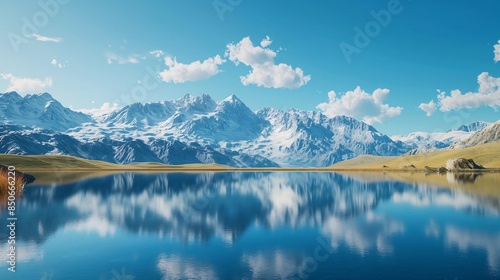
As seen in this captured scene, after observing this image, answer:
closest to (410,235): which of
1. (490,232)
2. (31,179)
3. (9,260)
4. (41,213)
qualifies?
(490,232)

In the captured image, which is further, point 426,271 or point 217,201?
point 217,201

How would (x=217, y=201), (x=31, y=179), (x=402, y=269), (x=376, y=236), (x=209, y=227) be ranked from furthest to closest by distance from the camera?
(x=31, y=179) < (x=217, y=201) < (x=209, y=227) < (x=376, y=236) < (x=402, y=269)

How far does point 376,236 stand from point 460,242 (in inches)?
362

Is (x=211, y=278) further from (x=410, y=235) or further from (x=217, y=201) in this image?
(x=217, y=201)

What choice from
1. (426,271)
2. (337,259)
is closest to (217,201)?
(337,259)

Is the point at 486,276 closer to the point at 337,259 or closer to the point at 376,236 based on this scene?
the point at 337,259

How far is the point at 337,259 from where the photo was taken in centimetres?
3638

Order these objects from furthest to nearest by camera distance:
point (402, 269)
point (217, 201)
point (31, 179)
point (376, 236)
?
point (31, 179) → point (217, 201) → point (376, 236) → point (402, 269)

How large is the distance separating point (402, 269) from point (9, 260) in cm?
3612

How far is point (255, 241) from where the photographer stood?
45.3m

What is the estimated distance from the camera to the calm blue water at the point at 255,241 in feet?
108

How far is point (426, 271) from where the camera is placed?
3256 centimetres

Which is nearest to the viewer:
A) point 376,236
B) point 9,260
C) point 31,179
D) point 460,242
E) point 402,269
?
point 402,269

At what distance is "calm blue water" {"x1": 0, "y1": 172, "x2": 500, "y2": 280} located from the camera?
33031mm
